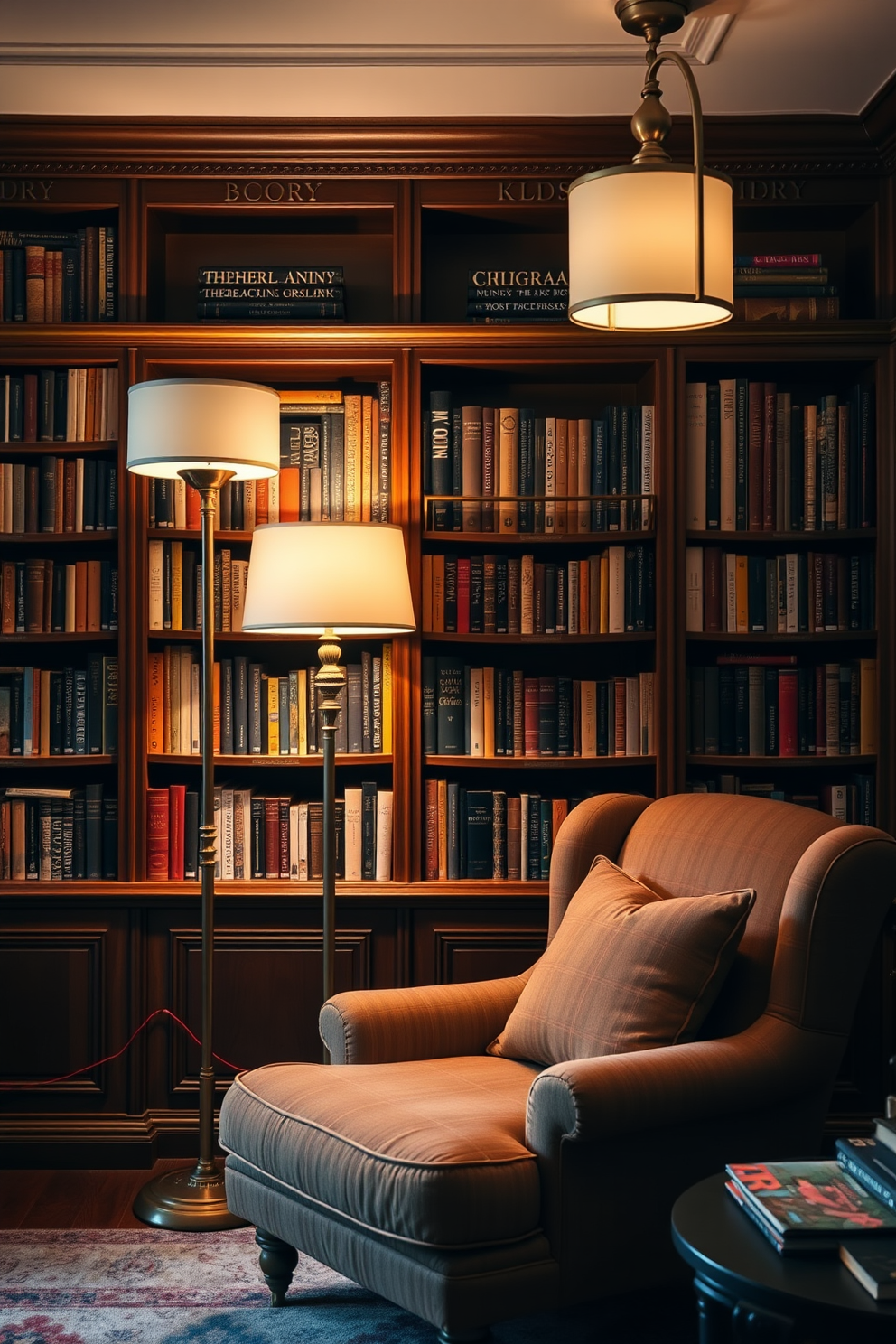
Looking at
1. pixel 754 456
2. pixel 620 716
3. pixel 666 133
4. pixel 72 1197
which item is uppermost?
pixel 666 133

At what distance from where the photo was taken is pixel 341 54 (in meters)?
2.97

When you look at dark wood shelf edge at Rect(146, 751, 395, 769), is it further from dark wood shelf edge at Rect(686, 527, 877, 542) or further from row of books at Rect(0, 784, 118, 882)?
dark wood shelf edge at Rect(686, 527, 877, 542)

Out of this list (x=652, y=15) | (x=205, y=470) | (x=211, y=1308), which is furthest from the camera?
(x=205, y=470)

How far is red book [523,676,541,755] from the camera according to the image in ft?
11.4

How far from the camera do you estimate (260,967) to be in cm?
341

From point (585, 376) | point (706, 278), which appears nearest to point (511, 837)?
point (585, 376)

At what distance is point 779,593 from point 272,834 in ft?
4.93

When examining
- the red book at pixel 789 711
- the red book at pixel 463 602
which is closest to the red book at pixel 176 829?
the red book at pixel 463 602

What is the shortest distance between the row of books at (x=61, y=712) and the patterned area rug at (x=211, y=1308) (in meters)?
1.23

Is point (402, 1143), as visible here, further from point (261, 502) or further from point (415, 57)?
point (415, 57)

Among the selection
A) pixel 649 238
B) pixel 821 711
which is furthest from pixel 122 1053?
pixel 649 238

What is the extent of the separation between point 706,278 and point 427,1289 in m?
1.65

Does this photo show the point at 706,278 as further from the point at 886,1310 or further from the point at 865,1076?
the point at 865,1076

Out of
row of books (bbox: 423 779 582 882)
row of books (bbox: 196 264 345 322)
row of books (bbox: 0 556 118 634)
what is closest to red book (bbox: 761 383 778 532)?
row of books (bbox: 423 779 582 882)
